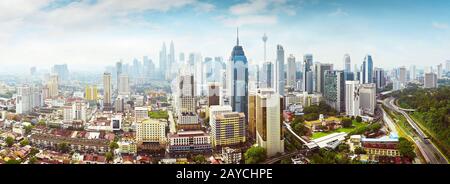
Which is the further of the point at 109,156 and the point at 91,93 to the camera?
the point at 91,93

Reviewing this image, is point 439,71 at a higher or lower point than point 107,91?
higher

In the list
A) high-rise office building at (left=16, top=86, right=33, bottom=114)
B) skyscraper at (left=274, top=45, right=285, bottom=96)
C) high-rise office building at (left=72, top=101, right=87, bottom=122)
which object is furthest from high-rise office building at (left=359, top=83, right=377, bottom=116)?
high-rise office building at (left=16, top=86, right=33, bottom=114)

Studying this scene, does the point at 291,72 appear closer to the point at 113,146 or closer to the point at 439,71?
the point at 439,71

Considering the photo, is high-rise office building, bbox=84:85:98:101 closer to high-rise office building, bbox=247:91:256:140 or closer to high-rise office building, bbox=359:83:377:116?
high-rise office building, bbox=247:91:256:140

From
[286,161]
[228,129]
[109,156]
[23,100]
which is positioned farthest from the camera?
[23,100]

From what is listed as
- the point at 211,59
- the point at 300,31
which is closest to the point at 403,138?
the point at 300,31

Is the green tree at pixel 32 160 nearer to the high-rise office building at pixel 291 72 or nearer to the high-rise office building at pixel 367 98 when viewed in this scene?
the high-rise office building at pixel 291 72

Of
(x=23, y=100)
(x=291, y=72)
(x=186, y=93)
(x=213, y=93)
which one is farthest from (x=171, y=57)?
(x=23, y=100)
